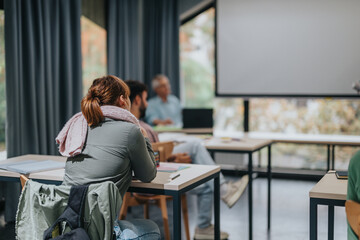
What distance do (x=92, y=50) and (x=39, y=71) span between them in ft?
3.76

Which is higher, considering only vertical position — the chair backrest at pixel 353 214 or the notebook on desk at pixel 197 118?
the notebook on desk at pixel 197 118

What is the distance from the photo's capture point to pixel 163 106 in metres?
5.30

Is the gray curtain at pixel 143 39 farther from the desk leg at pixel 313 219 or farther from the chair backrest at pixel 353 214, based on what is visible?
the chair backrest at pixel 353 214

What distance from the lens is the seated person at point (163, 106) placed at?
5270mm

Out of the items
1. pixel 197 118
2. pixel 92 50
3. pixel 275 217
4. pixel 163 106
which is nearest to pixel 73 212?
pixel 275 217

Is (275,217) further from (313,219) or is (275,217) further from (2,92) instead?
(2,92)

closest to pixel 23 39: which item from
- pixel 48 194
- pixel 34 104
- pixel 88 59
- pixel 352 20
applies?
pixel 34 104

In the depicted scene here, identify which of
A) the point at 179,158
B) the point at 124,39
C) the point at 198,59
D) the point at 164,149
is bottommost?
the point at 179,158

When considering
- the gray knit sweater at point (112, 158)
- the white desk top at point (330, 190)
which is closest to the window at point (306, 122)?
the white desk top at point (330, 190)

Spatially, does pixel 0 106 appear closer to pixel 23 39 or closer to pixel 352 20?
pixel 23 39

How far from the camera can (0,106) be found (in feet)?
12.2

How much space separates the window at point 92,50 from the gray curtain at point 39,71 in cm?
46

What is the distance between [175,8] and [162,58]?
0.63 m

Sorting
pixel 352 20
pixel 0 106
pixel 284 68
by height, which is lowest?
pixel 0 106
